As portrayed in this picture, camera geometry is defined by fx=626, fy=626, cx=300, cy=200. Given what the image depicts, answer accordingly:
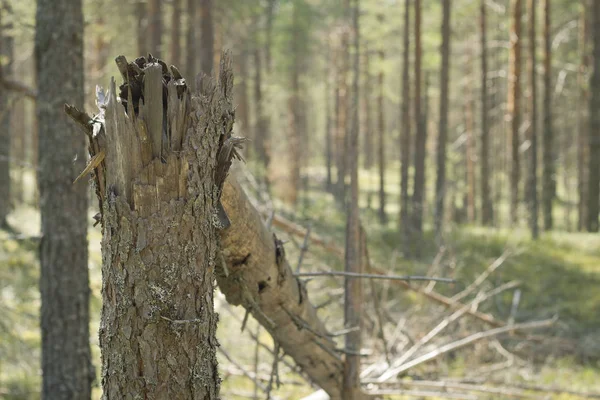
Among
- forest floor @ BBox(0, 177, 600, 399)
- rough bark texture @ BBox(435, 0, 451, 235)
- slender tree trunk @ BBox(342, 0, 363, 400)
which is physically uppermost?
rough bark texture @ BBox(435, 0, 451, 235)

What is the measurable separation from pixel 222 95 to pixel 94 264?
9.43 meters

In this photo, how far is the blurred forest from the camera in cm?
376

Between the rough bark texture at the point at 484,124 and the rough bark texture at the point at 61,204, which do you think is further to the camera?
the rough bark texture at the point at 484,124

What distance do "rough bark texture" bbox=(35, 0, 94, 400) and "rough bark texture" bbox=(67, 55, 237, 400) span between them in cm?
237

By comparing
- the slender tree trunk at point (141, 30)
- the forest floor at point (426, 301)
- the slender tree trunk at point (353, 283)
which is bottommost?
the forest floor at point (426, 301)


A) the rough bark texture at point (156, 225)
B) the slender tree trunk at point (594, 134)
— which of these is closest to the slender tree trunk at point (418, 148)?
the slender tree trunk at point (594, 134)

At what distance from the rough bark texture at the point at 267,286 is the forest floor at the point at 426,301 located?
90 cm

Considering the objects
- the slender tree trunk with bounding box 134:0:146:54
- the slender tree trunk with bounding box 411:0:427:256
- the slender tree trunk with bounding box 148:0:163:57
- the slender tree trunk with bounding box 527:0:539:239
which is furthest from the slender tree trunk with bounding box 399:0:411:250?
the slender tree trunk with bounding box 134:0:146:54

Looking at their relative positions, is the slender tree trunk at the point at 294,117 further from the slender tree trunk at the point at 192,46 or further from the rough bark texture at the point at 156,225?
the rough bark texture at the point at 156,225

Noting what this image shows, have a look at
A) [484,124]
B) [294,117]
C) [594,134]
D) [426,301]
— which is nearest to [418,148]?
[484,124]

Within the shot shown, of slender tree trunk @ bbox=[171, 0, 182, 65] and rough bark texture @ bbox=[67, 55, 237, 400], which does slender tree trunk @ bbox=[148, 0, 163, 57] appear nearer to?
slender tree trunk @ bbox=[171, 0, 182, 65]

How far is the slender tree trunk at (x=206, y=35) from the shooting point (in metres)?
13.1

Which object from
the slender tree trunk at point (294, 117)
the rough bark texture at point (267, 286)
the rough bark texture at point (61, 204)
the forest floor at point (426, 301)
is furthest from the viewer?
the slender tree trunk at point (294, 117)

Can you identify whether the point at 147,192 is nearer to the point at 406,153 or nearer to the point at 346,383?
the point at 346,383
